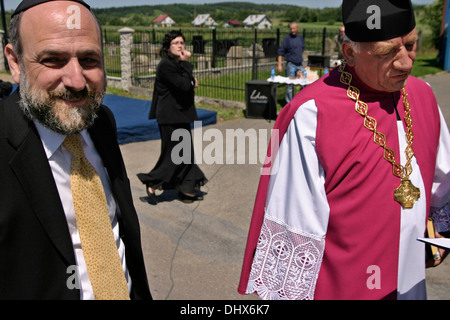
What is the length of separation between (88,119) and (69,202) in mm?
316

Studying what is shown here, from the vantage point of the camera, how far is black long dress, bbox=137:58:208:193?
5184 millimetres

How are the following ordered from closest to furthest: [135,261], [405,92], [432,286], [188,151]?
[135,261] → [405,92] → [432,286] → [188,151]

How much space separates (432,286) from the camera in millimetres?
3803

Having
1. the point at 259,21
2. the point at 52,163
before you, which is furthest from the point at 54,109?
the point at 259,21

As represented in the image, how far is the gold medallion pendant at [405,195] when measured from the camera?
207cm

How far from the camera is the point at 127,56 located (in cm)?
1292

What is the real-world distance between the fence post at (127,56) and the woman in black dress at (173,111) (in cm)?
800

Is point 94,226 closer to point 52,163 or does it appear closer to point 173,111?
point 52,163

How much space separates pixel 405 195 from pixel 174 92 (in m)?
3.61

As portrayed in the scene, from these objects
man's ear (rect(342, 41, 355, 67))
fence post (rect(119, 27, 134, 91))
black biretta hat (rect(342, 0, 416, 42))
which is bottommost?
fence post (rect(119, 27, 134, 91))

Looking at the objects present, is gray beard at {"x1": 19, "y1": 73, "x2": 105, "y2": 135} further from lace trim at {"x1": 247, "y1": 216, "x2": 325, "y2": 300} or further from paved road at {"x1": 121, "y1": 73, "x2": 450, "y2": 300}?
paved road at {"x1": 121, "y1": 73, "x2": 450, "y2": 300}

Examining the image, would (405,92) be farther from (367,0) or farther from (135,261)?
(135,261)

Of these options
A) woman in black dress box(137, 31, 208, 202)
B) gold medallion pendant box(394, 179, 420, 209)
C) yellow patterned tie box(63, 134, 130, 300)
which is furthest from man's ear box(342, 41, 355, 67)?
woman in black dress box(137, 31, 208, 202)

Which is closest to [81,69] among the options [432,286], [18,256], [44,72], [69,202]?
[44,72]
